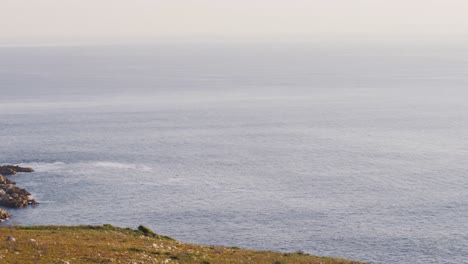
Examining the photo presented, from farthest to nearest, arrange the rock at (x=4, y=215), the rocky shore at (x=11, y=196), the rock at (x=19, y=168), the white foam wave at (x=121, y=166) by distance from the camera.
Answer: the white foam wave at (x=121, y=166) < the rock at (x=19, y=168) < the rocky shore at (x=11, y=196) < the rock at (x=4, y=215)

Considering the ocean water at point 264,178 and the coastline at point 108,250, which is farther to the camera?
the ocean water at point 264,178

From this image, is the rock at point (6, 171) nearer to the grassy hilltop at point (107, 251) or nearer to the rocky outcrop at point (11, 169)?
the rocky outcrop at point (11, 169)

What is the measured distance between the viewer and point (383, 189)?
345 ft

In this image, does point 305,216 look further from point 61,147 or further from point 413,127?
point 413,127

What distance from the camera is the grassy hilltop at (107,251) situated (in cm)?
3522

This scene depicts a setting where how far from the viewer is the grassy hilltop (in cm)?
3522

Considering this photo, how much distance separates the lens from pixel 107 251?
39.1 metres

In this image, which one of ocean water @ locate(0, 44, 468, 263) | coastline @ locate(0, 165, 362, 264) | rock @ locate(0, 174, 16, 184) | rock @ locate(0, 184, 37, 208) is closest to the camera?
coastline @ locate(0, 165, 362, 264)

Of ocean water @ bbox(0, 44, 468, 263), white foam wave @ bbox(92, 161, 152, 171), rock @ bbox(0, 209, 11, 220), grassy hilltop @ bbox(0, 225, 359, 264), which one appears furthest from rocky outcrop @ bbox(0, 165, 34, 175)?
grassy hilltop @ bbox(0, 225, 359, 264)

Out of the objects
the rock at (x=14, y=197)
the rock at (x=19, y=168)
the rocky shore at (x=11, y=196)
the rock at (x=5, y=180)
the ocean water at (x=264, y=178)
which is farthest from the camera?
the rock at (x=19, y=168)

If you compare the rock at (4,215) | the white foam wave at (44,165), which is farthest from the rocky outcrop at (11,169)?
the rock at (4,215)

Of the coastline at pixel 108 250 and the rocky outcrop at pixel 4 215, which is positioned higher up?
the coastline at pixel 108 250

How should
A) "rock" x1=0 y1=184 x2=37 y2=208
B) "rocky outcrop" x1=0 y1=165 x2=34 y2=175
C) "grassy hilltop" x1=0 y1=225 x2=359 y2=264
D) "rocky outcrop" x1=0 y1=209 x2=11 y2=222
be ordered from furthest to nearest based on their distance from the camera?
1. "rocky outcrop" x1=0 y1=165 x2=34 y2=175
2. "rock" x1=0 y1=184 x2=37 y2=208
3. "rocky outcrop" x1=0 y1=209 x2=11 y2=222
4. "grassy hilltop" x1=0 y1=225 x2=359 y2=264

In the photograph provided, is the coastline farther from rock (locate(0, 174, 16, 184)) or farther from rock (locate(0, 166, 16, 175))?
rock (locate(0, 166, 16, 175))
